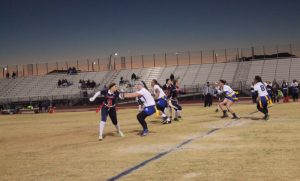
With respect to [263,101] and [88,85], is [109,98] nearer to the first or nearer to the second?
[263,101]

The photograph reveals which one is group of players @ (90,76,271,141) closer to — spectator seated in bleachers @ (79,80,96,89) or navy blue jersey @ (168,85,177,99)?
navy blue jersey @ (168,85,177,99)

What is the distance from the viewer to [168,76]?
204ft

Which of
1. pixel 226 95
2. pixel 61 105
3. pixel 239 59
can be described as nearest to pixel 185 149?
pixel 226 95

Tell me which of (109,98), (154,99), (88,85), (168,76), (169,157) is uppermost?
(168,76)

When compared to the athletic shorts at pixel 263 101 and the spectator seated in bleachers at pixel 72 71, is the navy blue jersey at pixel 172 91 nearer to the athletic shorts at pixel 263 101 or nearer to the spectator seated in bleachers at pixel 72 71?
the athletic shorts at pixel 263 101

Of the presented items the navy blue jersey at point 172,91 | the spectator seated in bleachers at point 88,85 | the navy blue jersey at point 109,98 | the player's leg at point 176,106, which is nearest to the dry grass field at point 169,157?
the navy blue jersey at point 109,98

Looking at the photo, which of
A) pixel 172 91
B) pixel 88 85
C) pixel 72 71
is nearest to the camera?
pixel 172 91

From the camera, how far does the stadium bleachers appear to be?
55938mm

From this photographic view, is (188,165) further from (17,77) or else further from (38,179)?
(17,77)

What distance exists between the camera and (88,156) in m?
10.5

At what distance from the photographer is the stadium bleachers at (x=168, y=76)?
55.9 metres

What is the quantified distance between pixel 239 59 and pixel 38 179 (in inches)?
2250

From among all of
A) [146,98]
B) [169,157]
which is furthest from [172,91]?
[169,157]

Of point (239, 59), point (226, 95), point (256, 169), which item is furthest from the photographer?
point (239, 59)
